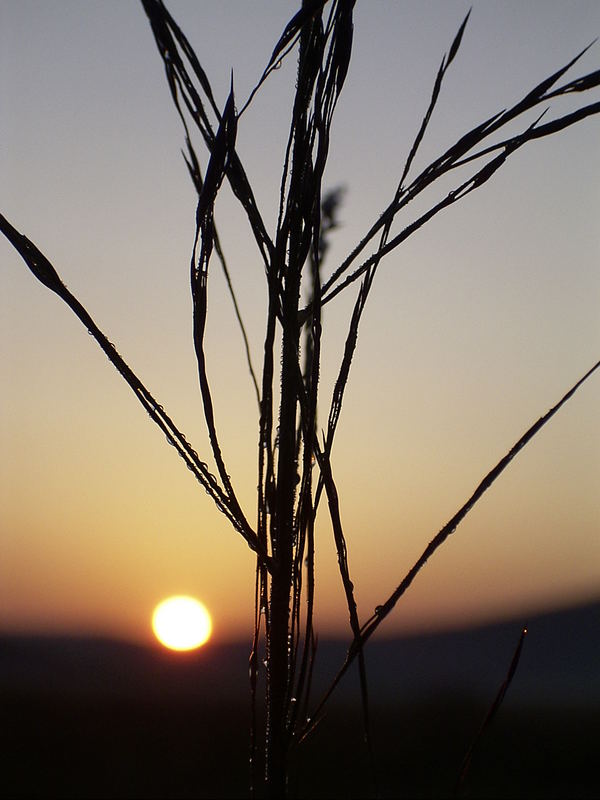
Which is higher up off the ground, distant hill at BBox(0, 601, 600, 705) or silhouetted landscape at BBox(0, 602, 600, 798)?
distant hill at BBox(0, 601, 600, 705)

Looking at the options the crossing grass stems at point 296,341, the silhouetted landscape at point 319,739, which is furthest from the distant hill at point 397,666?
the crossing grass stems at point 296,341

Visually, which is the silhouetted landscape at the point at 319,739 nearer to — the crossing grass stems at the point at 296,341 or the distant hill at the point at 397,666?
the distant hill at the point at 397,666

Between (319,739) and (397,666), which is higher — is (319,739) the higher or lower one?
the lower one

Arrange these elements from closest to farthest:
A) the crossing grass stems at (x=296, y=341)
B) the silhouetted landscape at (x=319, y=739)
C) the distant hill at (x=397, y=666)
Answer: the crossing grass stems at (x=296, y=341), the silhouetted landscape at (x=319, y=739), the distant hill at (x=397, y=666)

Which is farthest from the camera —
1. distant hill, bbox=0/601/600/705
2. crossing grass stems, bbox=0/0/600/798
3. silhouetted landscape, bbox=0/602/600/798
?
distant hill, bbox=0/601/600/705

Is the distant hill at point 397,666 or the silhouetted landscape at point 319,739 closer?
A: the silhouetted landscape at point 319,739

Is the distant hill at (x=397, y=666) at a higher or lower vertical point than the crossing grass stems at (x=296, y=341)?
higher

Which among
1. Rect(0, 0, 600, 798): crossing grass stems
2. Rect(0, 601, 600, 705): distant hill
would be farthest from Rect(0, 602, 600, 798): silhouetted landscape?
Rect(0, 0, 600, 798): crossing grass stems

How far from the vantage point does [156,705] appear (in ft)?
46.9

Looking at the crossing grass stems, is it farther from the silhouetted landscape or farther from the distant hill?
the distant hill

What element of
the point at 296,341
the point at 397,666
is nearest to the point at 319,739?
the point at 296,341

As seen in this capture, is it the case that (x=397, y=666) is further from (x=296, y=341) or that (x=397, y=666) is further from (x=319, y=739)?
(x=296, y=341)

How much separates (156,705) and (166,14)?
15.3m

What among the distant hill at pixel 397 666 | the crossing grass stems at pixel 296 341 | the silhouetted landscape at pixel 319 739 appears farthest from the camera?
the distant hill at pixel 397 666
